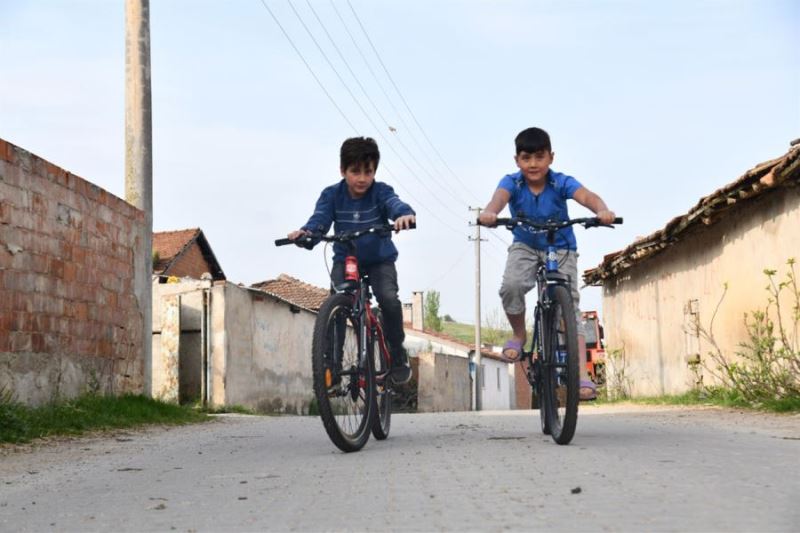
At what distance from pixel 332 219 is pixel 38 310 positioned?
428cm

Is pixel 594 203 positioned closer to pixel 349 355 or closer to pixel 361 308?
pixel 361 308

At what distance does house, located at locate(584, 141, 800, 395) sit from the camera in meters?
11.2

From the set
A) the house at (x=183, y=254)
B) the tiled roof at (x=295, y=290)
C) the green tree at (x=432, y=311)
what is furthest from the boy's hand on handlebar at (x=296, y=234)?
the green tree at (x=432, y=311)

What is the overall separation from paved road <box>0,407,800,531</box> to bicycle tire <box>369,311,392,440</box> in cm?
12

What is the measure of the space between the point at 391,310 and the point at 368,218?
61cm

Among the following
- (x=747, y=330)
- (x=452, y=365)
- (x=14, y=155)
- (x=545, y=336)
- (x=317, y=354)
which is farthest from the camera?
(x=452, y=365)

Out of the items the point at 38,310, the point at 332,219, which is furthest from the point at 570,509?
the point at 38,310

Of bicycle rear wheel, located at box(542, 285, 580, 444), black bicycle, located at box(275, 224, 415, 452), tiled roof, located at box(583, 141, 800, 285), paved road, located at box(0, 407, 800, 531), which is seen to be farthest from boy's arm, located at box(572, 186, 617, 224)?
tiled roof, located at box(583, 141, 800, 285)

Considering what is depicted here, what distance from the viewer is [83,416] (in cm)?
952

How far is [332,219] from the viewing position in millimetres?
6547

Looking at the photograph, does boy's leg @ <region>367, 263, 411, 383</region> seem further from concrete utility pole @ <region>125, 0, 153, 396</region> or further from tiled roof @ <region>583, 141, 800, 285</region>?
concrete utility pole @ <region>125, 0, 153, 396</region>

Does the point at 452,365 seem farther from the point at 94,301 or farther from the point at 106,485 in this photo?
the point at 106,485

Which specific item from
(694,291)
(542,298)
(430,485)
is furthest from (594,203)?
(694,291)

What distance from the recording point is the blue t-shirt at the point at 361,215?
6406 millimetres
